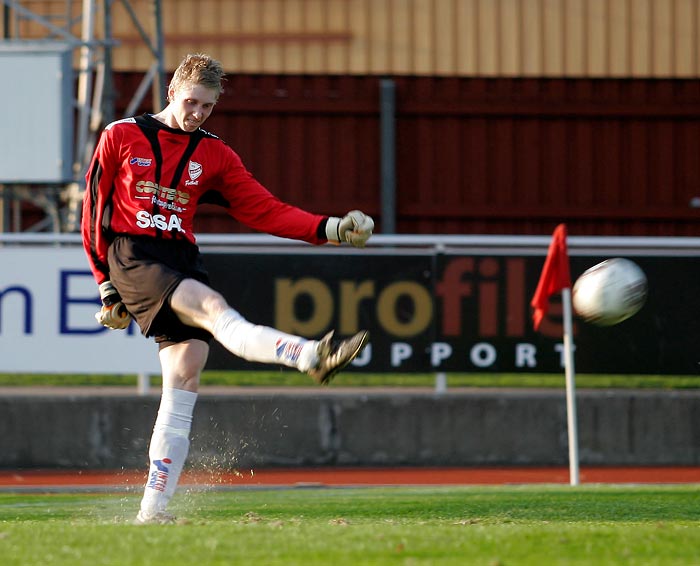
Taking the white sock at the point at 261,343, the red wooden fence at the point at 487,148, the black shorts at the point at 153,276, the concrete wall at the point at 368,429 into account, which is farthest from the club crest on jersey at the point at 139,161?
the red wooden fence at the point at 487,148

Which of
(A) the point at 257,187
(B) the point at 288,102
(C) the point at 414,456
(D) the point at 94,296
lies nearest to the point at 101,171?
(A) the point at 257,187

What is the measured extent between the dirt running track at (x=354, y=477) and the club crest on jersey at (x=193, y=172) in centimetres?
449

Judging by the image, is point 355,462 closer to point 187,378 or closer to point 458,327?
point 458,327

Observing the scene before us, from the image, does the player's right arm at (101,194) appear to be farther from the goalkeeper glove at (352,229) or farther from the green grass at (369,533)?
the green grass at (369,533)

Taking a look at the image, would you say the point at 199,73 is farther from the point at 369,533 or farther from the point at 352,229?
the point at 369,533

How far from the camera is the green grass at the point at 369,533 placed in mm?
4910

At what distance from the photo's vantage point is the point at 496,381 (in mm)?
15938

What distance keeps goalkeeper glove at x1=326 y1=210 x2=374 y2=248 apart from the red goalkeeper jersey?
626 millimetres

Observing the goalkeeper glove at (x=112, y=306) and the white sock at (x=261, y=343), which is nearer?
the white sock at (x=261, y=343)

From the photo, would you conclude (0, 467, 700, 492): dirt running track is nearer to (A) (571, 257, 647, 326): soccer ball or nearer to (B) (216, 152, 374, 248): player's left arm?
(A) (571, 257, 647, 326): soccer ball

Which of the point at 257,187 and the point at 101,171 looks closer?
the point at 101,171

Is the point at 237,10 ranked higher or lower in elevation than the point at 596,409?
higher

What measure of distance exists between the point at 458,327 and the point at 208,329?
262 inches

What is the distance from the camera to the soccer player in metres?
6.05
